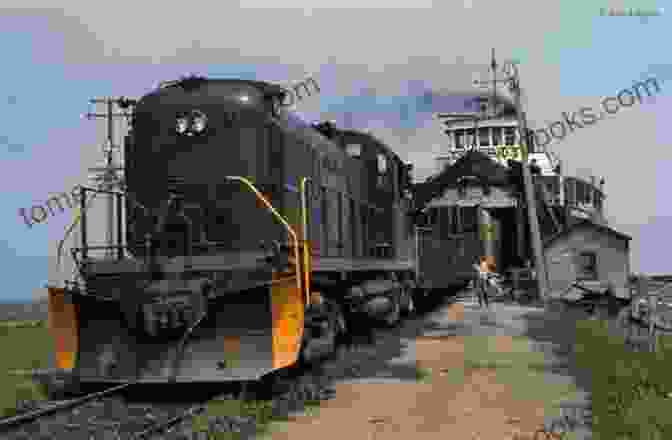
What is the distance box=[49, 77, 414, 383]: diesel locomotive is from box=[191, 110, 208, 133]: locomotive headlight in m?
0.02

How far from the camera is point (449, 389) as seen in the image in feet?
27.5

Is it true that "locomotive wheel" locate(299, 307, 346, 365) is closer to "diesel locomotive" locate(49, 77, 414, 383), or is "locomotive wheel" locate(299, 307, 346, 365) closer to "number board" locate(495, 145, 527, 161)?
"diesel locomotive" locate(49, 77, 414, 383)

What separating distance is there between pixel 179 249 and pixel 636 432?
519 centimetres

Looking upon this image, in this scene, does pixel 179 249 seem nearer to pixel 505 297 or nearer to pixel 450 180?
pixel 505 297

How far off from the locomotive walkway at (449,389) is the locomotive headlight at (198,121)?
139 inches

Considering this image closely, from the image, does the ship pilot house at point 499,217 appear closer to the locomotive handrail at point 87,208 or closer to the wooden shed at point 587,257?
the wooden shed at point 587,257

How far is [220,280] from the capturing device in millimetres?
7707

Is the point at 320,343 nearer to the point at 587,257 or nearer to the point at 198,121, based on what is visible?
the point at 198,121

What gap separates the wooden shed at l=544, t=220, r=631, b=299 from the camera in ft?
102

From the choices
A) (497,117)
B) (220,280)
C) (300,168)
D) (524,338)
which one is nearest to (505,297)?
(524,338)

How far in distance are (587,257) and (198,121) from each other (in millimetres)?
26692

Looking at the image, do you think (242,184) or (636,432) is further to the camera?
(242,184)

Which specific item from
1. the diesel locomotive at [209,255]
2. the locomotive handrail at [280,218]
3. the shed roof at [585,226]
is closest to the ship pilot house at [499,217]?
the shed roof at [585,226]

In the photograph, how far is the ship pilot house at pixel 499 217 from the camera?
1102 inches
